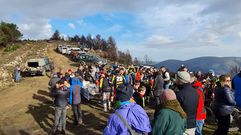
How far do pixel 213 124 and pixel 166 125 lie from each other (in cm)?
829

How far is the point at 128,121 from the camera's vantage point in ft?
17.6

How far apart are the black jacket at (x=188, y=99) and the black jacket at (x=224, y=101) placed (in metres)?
2.24

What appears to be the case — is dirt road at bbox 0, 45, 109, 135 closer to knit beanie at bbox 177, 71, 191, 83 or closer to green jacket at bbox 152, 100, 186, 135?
knit beanie at bbox 177, 71, 191, 83

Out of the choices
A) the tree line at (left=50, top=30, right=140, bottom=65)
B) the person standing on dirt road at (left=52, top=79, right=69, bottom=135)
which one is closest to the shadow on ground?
the person standing on dirt road at (left=52, top=79, right=69, bottom=135)

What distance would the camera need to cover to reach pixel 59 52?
61.3 m

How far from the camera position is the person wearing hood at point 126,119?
5.29 metres

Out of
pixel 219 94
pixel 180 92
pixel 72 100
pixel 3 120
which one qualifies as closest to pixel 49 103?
pixel 3 120

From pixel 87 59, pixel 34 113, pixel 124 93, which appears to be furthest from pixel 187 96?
pixel 87 59

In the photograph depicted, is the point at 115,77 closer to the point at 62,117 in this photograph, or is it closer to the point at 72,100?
the point at 72,100

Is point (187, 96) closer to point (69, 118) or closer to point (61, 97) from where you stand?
point (61, 97)

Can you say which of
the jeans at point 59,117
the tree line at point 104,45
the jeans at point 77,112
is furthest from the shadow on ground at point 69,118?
the tree line at point 104,45

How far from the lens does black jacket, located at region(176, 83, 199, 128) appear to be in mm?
6660

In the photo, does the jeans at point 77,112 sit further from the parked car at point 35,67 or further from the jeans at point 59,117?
the parked car at point 35,67

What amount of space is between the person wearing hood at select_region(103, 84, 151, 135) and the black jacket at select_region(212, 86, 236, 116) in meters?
3.82
